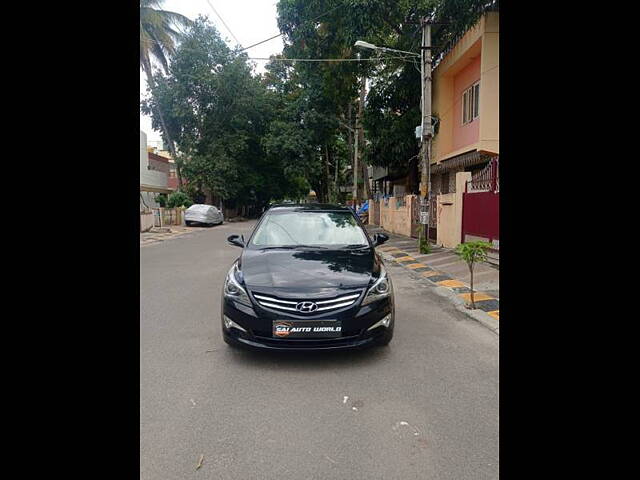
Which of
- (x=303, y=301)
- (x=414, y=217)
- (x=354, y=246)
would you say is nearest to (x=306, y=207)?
(x=354, y=246)

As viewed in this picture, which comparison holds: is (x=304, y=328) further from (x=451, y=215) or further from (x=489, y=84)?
(x=489, y=84)

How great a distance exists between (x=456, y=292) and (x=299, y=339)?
15.1ft

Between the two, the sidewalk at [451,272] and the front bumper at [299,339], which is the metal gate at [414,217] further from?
the front bumper at [299,339]

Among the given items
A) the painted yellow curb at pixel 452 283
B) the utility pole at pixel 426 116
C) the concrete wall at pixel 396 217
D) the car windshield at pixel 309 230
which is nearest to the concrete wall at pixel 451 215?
the utility pole at pixel 426 116

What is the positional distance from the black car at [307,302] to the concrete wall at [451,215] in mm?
7796

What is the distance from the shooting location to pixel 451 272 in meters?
9.55

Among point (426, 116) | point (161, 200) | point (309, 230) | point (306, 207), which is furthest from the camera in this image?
point (161, 200)

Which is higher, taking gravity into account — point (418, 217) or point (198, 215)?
point (198, 215)

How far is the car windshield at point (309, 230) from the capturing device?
5.25 metres

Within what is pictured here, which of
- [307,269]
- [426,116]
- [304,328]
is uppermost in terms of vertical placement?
[426,116]

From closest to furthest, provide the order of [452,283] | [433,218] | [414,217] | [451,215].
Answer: [452,283] → [451,215] → [433,218] → [414,217]
